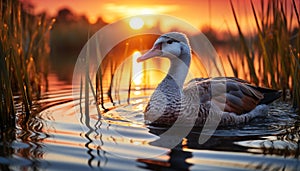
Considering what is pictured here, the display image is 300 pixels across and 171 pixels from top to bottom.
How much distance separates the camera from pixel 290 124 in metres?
5.27

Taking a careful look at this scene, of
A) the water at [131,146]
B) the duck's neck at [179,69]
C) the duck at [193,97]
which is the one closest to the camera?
the water at [131,146]

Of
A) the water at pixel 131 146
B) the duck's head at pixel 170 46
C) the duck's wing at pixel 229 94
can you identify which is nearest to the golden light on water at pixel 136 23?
the duck's head at pixel 170 46

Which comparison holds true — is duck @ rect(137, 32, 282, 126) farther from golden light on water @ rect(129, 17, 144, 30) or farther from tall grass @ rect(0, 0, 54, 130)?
tall grass @ rect(0, 0, 54, 130)

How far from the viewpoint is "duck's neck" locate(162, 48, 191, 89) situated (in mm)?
5926

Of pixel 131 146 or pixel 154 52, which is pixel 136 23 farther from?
pixel 131 146

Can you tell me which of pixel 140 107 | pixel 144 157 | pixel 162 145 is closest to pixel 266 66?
pixel 140 107

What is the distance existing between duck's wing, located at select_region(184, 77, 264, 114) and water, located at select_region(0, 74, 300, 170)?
336 mm

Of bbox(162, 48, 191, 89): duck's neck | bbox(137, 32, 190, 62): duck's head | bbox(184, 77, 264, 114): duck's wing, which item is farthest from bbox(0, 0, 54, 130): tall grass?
bbox(184, 77, 264, 114): duck's wing

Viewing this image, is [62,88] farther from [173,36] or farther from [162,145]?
[162,145]

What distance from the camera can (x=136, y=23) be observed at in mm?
6238

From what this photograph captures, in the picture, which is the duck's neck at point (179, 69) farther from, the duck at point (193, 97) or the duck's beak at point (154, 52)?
the duck's beak at point (154, 52)

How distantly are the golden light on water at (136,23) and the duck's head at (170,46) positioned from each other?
51 cm

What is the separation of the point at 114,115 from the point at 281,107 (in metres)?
2.71

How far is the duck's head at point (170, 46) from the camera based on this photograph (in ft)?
18.9
